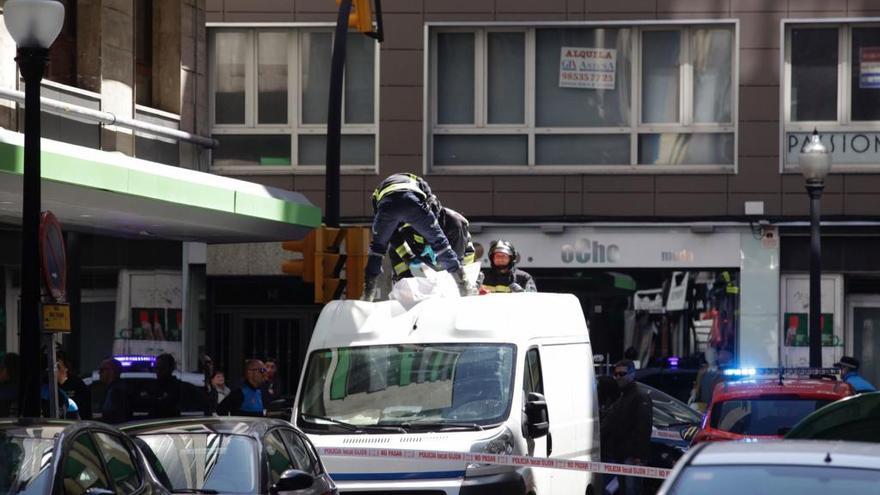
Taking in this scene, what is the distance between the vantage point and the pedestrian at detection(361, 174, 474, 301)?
14320 millimetres

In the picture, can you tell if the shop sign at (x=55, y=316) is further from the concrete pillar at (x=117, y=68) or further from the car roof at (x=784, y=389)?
the concrete pillar at (x=117, y=68)

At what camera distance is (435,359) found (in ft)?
43.8

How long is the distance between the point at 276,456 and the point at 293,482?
62 cm

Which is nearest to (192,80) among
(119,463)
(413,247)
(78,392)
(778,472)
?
(78,392)

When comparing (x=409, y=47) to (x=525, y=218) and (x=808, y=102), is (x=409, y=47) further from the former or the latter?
(x=808, y=102)

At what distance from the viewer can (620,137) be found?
2753cm

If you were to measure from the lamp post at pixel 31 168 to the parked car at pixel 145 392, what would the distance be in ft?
15.1

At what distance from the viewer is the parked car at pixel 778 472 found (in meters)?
7.49

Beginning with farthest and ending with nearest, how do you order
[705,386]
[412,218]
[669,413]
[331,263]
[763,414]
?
[705,386] < [669,413] < [331,263] < [763,414] < [412,218]

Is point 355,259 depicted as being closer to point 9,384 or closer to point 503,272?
point 503,272

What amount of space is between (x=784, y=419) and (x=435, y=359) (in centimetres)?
341

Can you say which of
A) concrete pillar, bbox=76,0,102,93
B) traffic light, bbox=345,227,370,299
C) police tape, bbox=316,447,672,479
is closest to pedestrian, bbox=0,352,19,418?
traffic light, bbox=345,227,370,299

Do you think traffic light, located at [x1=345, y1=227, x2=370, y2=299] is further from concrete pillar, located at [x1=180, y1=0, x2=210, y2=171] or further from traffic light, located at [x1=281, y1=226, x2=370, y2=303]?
concrete pillar, located at [x1=180, y1=0, x2=210, y2=171]

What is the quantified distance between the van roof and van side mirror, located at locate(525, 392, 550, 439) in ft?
1.78
